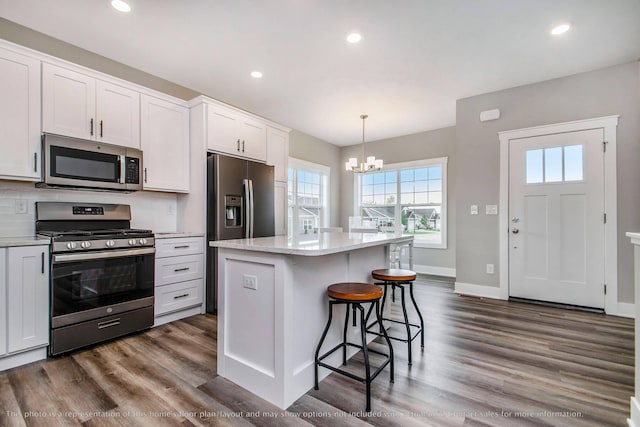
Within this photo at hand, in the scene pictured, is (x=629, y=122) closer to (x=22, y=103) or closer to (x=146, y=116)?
(x=146, y=116)

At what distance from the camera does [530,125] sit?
3695 millimetres

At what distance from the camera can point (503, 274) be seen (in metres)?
3.82

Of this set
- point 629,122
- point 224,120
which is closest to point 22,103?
point 224,120

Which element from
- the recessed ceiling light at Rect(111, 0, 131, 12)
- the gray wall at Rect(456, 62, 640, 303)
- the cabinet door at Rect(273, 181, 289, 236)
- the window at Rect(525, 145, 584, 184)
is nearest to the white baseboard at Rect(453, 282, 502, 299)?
the gray wall at Rect(456, 62, 640, 303)

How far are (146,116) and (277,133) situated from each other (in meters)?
1.76

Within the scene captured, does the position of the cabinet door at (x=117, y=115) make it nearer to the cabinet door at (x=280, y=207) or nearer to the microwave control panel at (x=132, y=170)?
the microwave control panel at (x=132, y=170)

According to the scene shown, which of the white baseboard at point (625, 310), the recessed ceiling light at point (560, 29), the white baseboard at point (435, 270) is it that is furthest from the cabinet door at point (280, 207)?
the white baseboard at point (625, 310)

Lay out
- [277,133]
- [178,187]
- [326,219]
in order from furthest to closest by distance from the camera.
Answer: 1. [326,219]
2. [277,133]
3. [178,187]

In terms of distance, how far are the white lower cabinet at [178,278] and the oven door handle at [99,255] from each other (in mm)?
215

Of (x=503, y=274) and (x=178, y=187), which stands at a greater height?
(x=178, y=187)

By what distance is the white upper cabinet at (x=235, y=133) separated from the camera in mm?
3467

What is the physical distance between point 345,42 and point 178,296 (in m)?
3.06

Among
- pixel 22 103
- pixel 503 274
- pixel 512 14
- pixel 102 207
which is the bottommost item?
pixel 503 274

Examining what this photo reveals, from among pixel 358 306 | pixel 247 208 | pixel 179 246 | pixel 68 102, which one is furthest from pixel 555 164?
pixel 68 102
